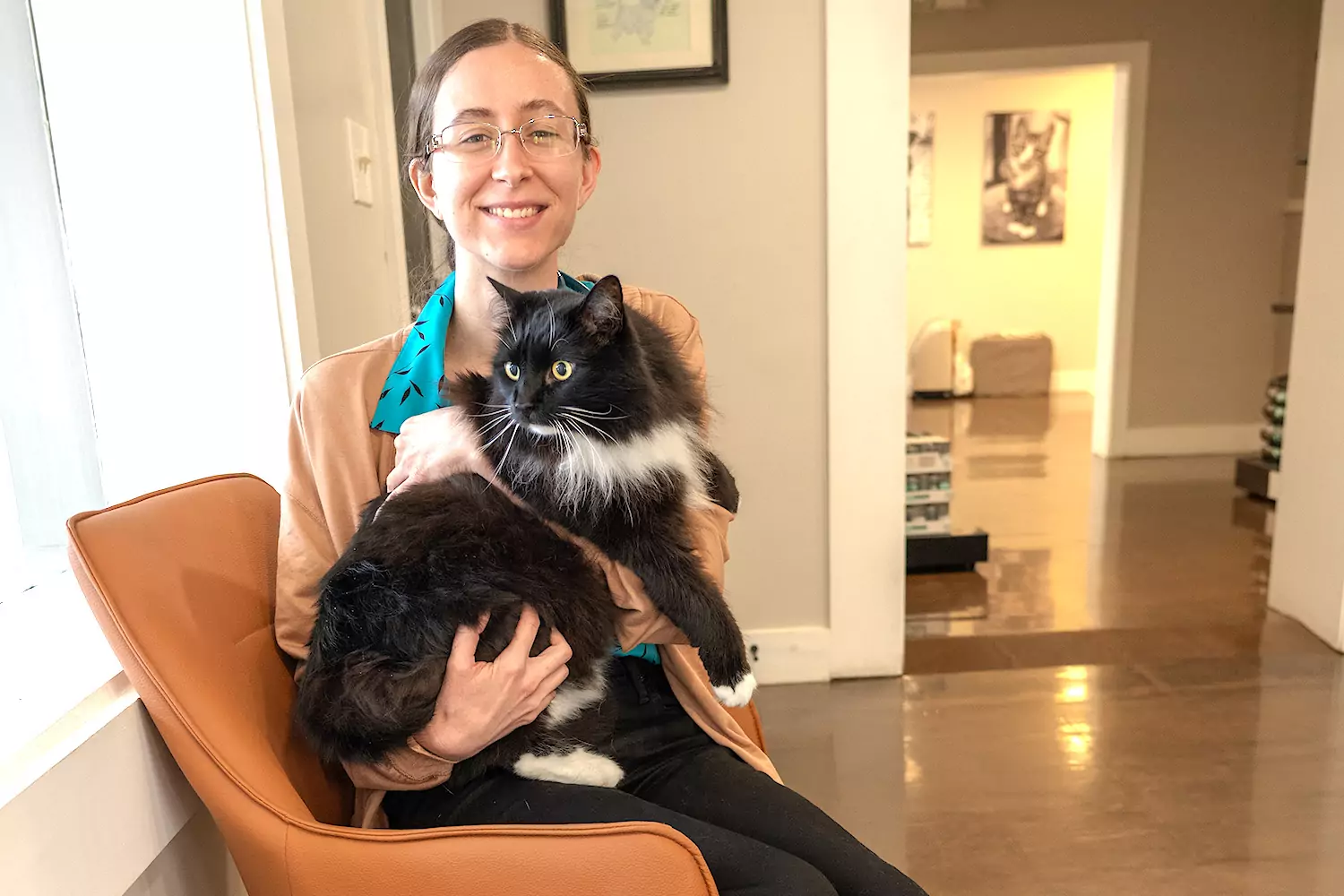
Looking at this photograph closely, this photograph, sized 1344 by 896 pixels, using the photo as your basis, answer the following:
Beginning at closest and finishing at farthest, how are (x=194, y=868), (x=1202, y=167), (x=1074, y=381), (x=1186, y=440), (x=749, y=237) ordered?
(x=194, y=868)
(x=749, y=237)
(x=1202, y=167)
(x=1186, y=440)
(x=1074, y=381)

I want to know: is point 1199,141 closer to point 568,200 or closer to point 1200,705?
point 1200,705

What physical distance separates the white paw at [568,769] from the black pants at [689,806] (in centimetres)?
1

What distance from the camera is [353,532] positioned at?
1.05m

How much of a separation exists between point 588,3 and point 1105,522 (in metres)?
3.36

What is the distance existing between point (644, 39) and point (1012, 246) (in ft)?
22.2

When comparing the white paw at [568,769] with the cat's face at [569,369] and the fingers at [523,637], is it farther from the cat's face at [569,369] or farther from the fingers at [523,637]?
the cat's face at [569,369]

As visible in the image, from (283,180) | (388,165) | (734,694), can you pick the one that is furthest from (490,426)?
(388,165)

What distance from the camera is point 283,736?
951mm

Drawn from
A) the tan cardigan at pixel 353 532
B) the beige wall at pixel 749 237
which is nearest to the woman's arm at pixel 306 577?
the tan cardigan at pixel 353 532

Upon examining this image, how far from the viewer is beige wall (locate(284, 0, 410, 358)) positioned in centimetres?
151

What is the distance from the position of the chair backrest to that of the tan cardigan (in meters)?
0.04

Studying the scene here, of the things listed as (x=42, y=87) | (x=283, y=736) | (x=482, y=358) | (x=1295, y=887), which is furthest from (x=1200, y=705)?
(x=42, y=87)

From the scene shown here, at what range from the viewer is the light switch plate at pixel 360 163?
1732mm

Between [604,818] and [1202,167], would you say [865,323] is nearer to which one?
[604,818]
